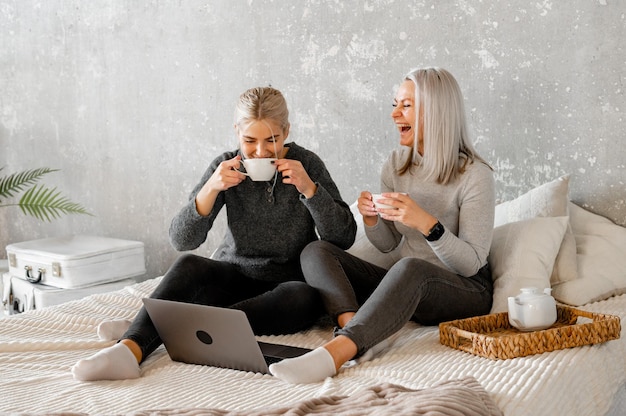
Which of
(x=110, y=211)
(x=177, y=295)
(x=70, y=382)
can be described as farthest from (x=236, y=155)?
(x=110, y=211)

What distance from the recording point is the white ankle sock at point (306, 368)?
1759 millimetres

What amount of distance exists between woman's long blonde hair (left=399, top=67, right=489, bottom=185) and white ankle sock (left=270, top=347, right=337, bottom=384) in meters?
0.75

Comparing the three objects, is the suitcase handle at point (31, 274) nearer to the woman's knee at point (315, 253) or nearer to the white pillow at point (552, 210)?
the woman's knee at point (315, 253)

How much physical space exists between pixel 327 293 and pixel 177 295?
1.29ft

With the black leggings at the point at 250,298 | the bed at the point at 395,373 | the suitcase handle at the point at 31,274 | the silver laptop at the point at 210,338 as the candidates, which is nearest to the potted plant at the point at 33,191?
the suitcase handle at the point at 31,274

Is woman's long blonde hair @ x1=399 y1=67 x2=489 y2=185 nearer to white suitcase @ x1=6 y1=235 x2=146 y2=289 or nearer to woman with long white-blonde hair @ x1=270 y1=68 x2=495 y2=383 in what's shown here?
woman with long white-blonde hair @ x1=270 y1=68 x2=495 y2=383

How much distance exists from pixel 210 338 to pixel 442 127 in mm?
913

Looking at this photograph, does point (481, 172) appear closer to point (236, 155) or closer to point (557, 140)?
point (557, 140)

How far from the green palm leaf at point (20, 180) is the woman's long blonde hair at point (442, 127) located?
2.18 meters

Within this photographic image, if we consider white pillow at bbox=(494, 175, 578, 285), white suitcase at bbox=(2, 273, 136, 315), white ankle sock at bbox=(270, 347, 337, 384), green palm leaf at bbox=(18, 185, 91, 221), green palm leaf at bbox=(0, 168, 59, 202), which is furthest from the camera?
green palm leaf at bbox=(0, 168, 59, 202)

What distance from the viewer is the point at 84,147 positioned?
3.97 m

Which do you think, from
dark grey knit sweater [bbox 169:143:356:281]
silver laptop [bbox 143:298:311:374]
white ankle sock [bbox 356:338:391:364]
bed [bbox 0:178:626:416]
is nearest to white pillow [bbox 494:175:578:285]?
bed [bbox 0:178:626:416]

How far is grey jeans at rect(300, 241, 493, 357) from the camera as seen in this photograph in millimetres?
1952

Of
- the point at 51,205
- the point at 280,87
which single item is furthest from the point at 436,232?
the point at 51,205
